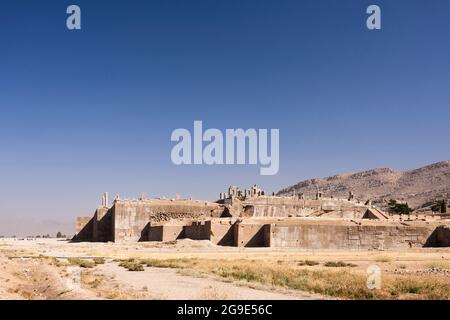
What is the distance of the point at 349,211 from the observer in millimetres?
71250

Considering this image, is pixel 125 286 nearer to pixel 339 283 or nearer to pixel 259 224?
pixel 339 283

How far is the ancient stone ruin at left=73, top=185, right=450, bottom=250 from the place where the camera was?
55.3m

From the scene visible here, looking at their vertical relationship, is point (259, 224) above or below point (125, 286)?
above

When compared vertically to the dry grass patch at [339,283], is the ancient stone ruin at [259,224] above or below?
above

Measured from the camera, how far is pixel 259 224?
2205 inches

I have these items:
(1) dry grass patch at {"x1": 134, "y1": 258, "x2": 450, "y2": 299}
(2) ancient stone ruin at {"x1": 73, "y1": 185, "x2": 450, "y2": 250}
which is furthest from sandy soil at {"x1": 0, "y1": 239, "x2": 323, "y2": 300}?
(2) ancient stone ruin at {"x1": 73, "y1": 185, "x2": 450, "y2": 250}

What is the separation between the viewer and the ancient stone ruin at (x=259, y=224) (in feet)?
181

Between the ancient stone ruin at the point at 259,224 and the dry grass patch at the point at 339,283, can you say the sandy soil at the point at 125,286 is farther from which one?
the ancient stone ruin at the point at 259,224

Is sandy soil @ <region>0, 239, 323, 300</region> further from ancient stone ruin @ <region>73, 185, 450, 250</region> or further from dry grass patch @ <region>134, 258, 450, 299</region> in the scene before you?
ancient stone ruin @ <region>73, 185, 450, 250</region>

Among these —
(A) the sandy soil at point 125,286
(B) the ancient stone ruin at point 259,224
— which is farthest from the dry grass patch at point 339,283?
(B) the ancient stone ruin at point 259,224

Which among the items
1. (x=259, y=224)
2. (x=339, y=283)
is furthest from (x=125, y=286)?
(x=259, y=224)
